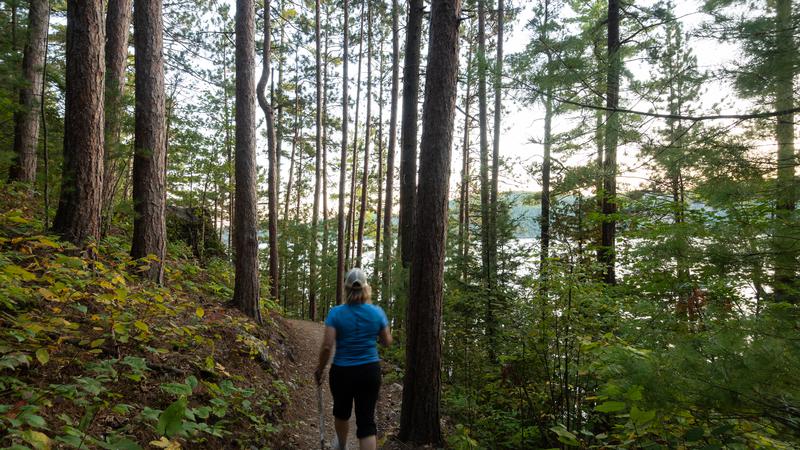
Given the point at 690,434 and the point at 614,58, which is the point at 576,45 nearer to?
the point at 614,58

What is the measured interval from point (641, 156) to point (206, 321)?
5.61m

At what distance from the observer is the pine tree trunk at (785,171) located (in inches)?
89.4

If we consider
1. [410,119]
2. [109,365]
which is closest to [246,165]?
[410,119]

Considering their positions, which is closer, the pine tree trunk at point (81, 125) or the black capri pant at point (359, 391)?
the black capri pant at point (359, 391)

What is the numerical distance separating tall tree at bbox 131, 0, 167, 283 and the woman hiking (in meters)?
3.87

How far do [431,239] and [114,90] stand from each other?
16.3ft

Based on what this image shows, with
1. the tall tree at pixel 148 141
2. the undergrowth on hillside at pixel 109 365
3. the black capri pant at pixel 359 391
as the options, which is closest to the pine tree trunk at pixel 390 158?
the undergrowth on hillside at pixel 109 365

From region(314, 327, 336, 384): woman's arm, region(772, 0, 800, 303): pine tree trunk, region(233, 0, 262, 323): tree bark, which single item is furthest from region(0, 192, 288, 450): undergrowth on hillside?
region(772, 0, 800, 303): pine tree trunk

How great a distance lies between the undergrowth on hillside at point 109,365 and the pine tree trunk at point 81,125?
42cm

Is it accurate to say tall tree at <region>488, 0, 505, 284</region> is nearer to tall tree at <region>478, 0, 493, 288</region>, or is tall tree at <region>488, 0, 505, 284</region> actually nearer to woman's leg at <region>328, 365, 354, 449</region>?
tall tree at <region>478, 0, 493, 288</region>

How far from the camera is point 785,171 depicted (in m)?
2.48

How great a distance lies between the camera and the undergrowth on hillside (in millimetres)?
2549

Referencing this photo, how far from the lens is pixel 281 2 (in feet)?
48.0

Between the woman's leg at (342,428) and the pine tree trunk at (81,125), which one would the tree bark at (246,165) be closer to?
the pine tree trunk at (81,125)
